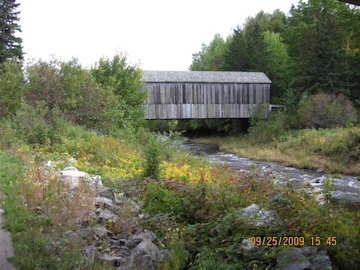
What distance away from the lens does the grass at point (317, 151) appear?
56.1ft

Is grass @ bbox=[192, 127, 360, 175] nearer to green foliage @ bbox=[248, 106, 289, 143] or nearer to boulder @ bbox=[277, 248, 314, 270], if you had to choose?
green foliage @ bbox=[248, 106, 289, 143]

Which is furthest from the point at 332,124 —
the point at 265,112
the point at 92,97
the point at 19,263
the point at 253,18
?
the point at 253,18

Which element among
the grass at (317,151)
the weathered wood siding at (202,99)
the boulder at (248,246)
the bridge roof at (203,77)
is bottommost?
the grass at (317,151)

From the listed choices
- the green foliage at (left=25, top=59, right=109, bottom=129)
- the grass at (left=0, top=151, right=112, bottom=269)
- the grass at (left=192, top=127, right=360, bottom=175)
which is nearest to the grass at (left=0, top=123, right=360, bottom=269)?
the grass at (left=0, top=151, right=112, bottom=269)

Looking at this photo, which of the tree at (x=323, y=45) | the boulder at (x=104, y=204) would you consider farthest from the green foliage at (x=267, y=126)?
the boulder at (x=104, y=204)

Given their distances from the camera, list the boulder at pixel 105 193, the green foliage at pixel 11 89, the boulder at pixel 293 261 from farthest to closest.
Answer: the green foliage at pixel 11 89, the boulder at pixel 105 193, the boulder at pixel 293 261

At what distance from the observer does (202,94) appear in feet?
90.2

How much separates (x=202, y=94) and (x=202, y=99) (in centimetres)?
38

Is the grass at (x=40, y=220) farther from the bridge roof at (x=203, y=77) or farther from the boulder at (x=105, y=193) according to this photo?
the bridge roof at (x=203, y=77)

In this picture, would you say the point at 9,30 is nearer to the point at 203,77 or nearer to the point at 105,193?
the point at 203,77

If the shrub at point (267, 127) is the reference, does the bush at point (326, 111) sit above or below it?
above
